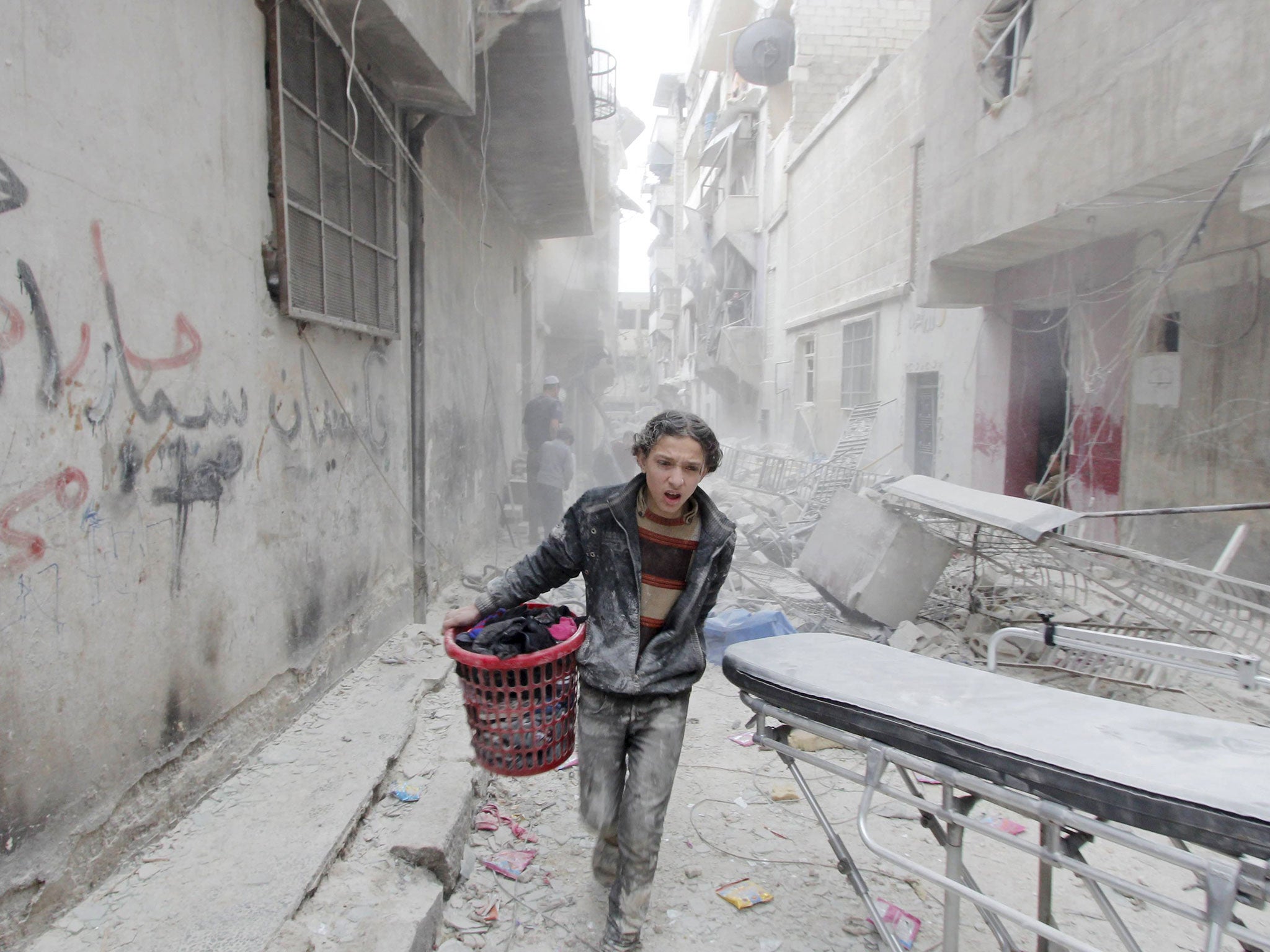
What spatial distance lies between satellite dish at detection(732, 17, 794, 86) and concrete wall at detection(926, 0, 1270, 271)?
9.72m

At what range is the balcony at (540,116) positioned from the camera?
5434 mm

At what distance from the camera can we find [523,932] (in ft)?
8.13

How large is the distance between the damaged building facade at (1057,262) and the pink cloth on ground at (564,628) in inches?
187

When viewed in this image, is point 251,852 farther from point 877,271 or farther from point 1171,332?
point 877,271

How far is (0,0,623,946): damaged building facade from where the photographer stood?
6.40ft

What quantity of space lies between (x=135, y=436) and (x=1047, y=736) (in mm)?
2692

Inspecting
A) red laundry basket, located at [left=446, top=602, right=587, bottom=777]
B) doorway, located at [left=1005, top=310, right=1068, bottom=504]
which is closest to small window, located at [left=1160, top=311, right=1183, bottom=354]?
doorway, located at [left=1005, top=310, right=1068, bottom=504]

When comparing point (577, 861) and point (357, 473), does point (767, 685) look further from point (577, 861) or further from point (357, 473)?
point (357, 473)

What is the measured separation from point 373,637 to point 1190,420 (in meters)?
6.76

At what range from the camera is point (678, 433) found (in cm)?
220

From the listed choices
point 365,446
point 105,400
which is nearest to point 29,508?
point 105,400

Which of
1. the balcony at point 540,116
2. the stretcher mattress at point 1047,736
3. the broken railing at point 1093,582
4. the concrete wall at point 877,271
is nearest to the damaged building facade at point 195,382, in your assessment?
the balcony at point 540,116

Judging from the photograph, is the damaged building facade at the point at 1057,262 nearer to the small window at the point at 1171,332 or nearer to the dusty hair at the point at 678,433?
the small window at the point at 1171,332

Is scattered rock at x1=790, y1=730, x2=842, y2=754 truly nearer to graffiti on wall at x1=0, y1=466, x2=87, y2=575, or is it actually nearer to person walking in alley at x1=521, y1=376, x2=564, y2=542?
graffiti on wall at x1=0, y1=466, x2=87, y2=575
